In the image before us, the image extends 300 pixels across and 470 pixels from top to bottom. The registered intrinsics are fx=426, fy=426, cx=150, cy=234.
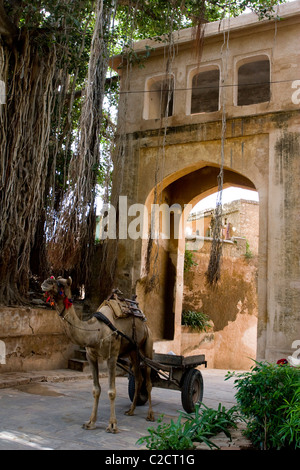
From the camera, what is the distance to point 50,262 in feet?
26.9

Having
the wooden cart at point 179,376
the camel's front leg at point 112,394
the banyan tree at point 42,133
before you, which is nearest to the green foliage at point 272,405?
the camel's front leg at point 112,394

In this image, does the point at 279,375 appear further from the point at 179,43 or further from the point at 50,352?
the point at 179,43

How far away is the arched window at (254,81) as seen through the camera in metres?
11.4

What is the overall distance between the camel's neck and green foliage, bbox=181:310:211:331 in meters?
8.24

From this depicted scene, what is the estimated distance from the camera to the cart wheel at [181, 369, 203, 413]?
218 inches

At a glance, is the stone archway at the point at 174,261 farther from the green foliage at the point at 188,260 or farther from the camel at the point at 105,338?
the camel at the point at 105,338

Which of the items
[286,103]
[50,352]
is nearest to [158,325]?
[50,352]

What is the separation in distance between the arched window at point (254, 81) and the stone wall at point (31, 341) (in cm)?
798

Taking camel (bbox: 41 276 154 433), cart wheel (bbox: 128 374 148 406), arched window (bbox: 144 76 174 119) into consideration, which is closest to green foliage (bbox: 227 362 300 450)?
camel (bbox: 41 276 154 433)

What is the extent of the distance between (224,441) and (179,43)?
28.0ft

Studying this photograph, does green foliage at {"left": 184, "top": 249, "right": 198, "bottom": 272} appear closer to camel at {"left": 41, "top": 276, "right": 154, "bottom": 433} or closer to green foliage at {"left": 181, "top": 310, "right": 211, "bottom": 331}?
green foliage at {"left": 181, "top": 310, "right": 211, "bottom": 331}

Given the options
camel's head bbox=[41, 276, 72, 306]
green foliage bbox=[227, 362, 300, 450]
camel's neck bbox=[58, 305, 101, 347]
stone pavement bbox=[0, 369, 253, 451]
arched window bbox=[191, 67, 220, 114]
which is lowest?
stone pavement bbox=[0, 369, 253, 451]

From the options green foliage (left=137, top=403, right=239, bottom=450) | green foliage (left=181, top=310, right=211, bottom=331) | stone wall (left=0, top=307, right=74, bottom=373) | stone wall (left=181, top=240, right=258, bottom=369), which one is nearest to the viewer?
green foliage (left=137, top=403, right=239, bottom=450)
